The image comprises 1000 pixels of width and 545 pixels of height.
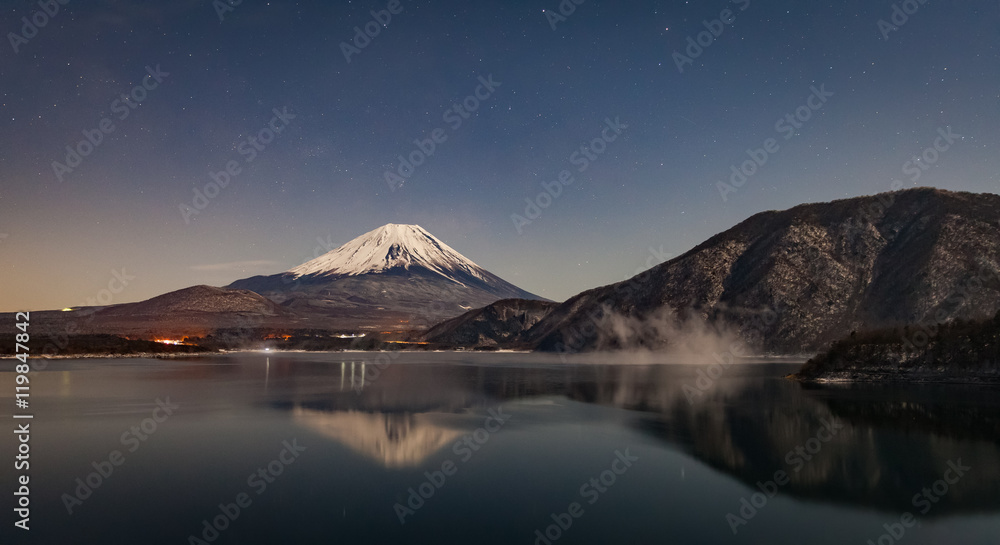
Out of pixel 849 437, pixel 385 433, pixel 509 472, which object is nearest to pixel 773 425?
pixel 849 437

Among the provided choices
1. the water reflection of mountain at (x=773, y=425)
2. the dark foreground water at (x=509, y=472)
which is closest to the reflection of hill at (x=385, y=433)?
the water reflection of mountain at (x=773, y=425)

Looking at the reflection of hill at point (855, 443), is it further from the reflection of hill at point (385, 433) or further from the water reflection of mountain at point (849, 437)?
the reflection of hill at point (385, 433)

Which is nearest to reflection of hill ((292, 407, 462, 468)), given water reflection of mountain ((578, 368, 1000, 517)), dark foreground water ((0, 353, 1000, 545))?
dark foreground water ((0, 353, 1000, 545))

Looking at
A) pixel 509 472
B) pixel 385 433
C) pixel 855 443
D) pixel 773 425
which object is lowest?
pixel 855 443

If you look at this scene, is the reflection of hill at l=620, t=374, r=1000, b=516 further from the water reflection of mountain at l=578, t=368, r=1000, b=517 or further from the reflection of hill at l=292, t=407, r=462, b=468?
the reflection of hill at l=292, t=407, r=462, b=468

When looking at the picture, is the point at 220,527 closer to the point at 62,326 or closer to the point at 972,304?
the point at 972,304

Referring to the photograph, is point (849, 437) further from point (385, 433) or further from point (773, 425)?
point (385, 433)
